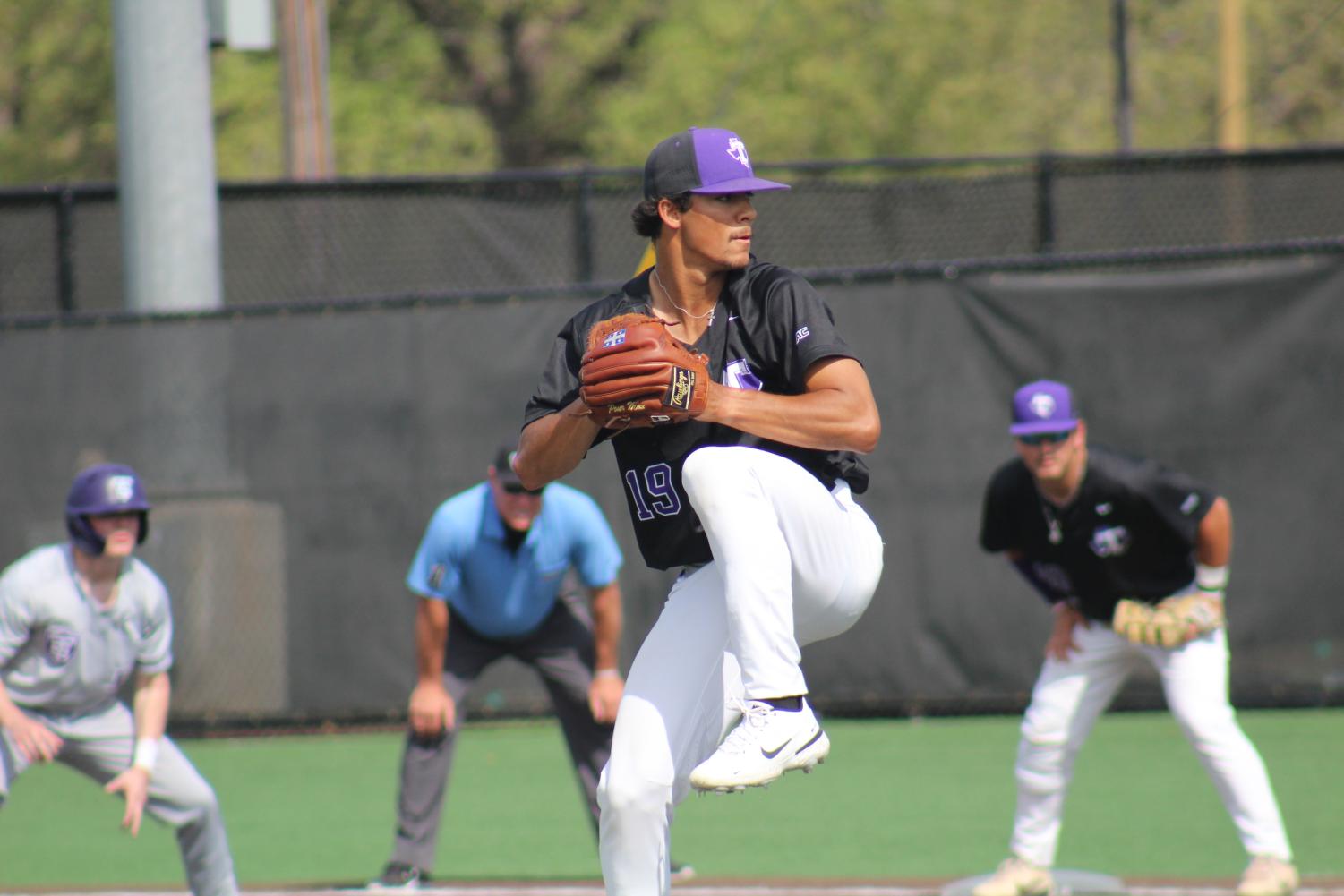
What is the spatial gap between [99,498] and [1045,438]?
3.53 metres

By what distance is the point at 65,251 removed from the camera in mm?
11234

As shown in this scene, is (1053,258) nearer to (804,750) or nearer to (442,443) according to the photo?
(442,443)

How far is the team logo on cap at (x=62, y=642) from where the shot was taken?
21.0 feet

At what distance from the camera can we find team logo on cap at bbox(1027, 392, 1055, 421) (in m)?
6.57

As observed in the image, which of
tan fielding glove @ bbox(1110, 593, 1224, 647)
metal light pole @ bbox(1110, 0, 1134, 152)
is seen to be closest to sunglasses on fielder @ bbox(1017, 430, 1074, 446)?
tan fielding glove @ bbox(1110, 593, 1224, 647)

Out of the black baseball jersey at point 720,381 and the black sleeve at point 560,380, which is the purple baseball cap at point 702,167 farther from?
the black sleeve at point 560,380

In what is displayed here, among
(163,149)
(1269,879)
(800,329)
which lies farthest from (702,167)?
(163,149)

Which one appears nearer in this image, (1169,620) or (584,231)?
(1169,620)

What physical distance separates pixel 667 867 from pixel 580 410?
3.85 ft

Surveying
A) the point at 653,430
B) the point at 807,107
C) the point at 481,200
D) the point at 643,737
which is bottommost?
the point at 643,737

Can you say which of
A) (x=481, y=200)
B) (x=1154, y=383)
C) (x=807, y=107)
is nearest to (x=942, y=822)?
(x=1154, y=383)

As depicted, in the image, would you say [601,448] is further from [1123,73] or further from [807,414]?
[1123,73]

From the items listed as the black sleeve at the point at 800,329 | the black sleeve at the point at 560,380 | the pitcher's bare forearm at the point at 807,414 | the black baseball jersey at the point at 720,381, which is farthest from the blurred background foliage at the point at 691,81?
the pitcher's bare forearm at the point at 807,414

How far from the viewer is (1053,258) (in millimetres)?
Answer: 10094
